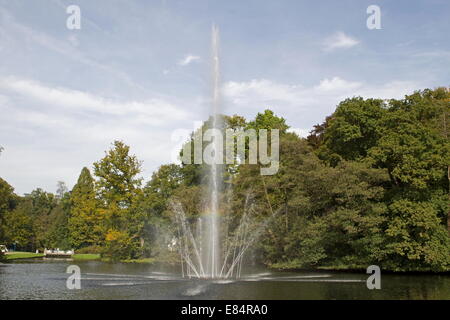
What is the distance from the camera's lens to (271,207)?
38.5m

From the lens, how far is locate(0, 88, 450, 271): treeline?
27.4 metres

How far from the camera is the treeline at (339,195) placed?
27.4 meters

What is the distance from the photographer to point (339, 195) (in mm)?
30594

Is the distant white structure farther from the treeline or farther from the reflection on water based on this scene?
the reflection on water

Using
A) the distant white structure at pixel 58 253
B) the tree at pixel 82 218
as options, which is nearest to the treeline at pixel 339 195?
the tree at pixel 82 218

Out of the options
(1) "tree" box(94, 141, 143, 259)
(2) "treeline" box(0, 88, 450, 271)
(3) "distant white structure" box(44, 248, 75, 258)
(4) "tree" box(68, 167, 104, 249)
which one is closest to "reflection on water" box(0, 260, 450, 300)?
(2) "treeline" box(0, 88, 450, 271)

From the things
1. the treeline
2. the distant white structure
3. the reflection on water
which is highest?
the treeline

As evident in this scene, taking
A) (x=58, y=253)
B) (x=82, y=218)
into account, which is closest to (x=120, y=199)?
(x=82, y=218)

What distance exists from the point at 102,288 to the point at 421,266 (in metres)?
20.6

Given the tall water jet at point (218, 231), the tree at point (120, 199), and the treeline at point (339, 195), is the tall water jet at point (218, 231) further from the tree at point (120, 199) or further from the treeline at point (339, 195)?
the tree at point (120, 199)

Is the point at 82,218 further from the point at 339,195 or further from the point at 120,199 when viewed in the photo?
the point at 339,195
